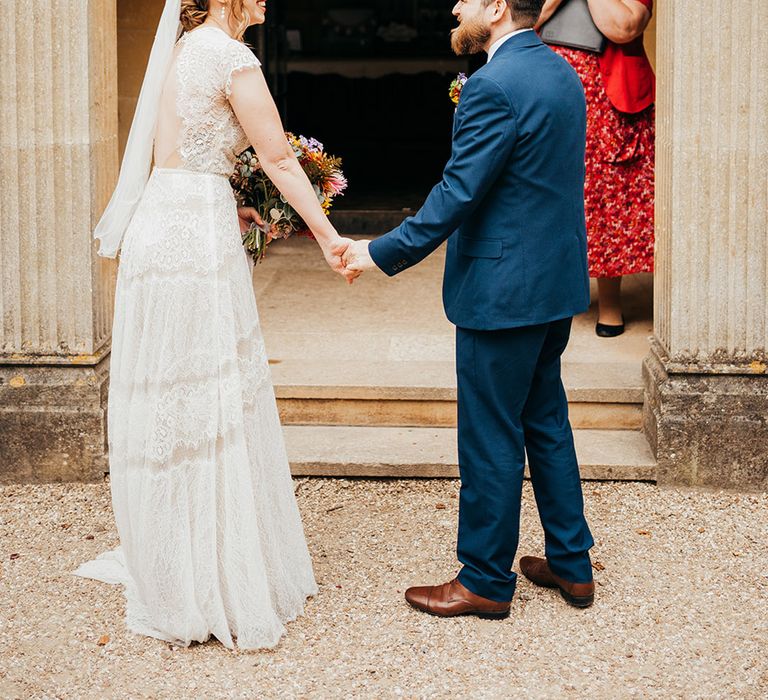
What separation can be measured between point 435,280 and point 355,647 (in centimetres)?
401

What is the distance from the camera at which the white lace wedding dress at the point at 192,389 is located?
3.87 m

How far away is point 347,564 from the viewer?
4.51 metres

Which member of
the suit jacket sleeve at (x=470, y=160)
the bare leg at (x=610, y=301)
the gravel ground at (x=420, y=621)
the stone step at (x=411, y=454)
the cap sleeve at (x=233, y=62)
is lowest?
the gravel ground at (x=420, y=621)

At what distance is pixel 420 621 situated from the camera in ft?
13.3

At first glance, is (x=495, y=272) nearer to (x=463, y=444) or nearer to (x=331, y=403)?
(x=463, y=444)

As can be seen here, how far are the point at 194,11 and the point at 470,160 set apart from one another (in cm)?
97

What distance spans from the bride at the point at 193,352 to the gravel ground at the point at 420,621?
21 centimetres

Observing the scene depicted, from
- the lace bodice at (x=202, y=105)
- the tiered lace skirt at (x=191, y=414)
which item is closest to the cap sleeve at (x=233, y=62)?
the lace bodice at (x=202, y=105)

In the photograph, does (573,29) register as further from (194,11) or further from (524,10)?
(194,11)

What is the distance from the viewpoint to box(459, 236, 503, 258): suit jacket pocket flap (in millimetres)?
3783

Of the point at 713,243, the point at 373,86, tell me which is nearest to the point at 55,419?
the point at 713,243

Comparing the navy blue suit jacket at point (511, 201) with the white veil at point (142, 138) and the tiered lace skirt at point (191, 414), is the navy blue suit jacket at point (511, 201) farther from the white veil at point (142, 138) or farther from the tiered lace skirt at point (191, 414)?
the white veil at point (142, 138)

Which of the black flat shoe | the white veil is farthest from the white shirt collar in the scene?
the black flat shoe

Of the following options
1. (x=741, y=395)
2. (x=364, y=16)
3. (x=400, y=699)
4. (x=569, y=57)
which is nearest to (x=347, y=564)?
(x=400, y=699)
